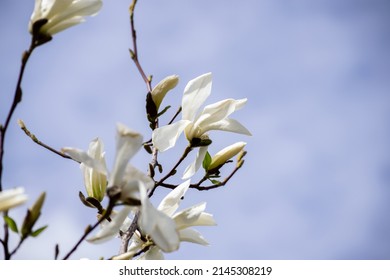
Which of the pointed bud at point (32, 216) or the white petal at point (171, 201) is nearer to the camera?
the pointed bud at point (32, 216)

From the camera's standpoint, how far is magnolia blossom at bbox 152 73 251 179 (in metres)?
1.25

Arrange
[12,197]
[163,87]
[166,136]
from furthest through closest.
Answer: [163,87]
[166,136]
[12,197]

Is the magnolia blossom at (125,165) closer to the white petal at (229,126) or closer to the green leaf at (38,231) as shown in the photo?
the green leaf at (38,231)

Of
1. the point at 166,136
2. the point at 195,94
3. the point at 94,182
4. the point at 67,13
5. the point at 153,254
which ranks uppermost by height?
the point at 67,13

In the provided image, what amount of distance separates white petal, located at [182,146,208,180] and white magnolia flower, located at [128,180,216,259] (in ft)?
0.40

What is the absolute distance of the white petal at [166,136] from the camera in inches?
48.8

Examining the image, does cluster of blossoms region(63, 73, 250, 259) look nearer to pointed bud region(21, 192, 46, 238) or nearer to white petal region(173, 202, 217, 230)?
white petal region(173, 202, 217, 230)

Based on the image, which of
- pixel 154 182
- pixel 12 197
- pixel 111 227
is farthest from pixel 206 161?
pixel 12 197

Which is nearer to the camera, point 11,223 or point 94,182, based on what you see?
point 11,223

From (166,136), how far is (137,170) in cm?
41

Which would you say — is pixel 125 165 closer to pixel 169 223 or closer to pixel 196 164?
pixel 169 223

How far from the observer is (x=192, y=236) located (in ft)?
3.67

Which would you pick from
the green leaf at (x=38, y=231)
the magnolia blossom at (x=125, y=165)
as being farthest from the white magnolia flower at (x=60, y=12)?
the green leaf at (x=38, y=231)
